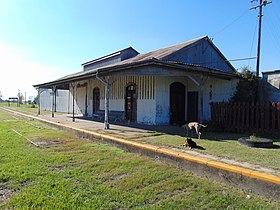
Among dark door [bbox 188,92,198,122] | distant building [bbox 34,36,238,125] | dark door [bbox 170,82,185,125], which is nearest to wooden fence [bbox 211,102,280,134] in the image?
distant building [bbox 34,36,238,125]

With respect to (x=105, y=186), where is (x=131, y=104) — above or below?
above

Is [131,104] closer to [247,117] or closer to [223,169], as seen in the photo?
[247,117]

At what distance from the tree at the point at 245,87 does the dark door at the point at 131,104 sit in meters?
6.13

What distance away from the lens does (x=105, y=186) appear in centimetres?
Answer: 413

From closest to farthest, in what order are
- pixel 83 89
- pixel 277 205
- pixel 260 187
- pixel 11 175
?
pixel 277 205, pixel 260 187, pixel 11 175, pixel 83 89

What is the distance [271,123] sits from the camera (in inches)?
349

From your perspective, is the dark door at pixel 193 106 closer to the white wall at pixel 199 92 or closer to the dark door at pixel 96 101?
the white wall at pixel 199 92

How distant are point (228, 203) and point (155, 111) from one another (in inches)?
349

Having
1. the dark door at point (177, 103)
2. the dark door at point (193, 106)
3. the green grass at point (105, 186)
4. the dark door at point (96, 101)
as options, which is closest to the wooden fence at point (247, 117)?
the dark door at point (193, 106)

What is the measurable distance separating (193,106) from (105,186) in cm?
1035

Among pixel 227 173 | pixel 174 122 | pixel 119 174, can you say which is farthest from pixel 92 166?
pixel 174 122

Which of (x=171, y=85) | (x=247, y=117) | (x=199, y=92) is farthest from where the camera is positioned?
(x=199, y=92)

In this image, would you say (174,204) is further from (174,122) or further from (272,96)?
(272,96)

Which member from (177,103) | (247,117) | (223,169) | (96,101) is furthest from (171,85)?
(223,169)
